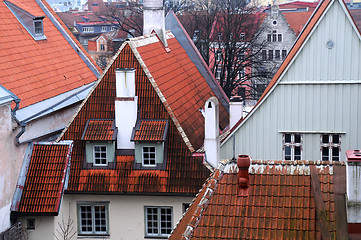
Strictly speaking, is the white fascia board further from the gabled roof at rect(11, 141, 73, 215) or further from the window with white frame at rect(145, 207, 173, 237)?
the window with white frame at rect(145, 207, 173, 237)

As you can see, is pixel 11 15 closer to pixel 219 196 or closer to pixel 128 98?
pixel 128 98

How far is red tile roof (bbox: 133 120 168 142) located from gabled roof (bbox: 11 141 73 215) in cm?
248

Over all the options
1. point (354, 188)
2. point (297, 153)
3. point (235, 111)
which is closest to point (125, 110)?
point (235, 111)

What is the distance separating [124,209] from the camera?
23531 mm

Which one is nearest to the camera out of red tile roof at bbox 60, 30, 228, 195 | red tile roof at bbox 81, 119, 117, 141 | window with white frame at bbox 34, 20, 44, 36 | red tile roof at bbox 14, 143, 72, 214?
red tile roof at bbox 14, 143, 72, 214

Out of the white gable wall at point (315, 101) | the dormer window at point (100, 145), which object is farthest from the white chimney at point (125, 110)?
the white gable wall at point (315, 101)

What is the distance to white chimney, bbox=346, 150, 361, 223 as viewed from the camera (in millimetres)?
12938

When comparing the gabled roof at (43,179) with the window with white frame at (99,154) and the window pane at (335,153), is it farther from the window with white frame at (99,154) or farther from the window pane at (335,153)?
the window pane at (335,153)

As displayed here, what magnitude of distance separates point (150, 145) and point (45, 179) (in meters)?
3.78

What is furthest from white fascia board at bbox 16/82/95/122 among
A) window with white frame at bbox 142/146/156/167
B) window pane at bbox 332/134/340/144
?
window pane at bbox 332/134/340/144

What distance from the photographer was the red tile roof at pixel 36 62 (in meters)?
25.8

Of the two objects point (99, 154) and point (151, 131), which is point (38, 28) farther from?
point (151, 131)

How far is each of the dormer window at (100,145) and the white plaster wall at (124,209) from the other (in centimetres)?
116

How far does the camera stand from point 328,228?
1356 cm
